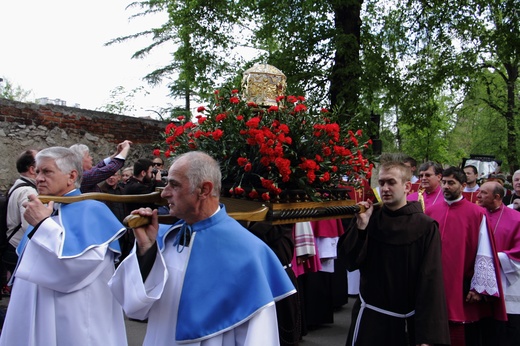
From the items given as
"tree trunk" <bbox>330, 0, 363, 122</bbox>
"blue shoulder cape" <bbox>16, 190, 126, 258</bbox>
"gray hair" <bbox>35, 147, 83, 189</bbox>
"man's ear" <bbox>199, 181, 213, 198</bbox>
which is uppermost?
"tree trunk" <bbox>330, 0, 363, 122</bbox>

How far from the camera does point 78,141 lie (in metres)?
9.91

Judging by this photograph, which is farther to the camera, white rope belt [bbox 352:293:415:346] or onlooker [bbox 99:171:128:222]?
onlooker [bbox 99:171:128:222]

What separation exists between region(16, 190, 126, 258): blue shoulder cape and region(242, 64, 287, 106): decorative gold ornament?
1783 millimetres

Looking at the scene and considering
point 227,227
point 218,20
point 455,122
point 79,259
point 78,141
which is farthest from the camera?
point 455,122

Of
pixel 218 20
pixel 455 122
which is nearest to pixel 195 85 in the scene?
pixel 218 20

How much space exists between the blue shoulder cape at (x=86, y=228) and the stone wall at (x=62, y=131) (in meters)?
5.70

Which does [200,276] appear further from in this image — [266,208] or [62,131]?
[62,131]

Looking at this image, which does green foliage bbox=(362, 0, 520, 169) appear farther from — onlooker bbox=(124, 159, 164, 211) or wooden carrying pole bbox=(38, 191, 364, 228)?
wooden carrying pole bbox=(38, 191, 364, 228)

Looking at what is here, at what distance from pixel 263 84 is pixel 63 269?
8.36ft

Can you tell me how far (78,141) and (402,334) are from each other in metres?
7.93

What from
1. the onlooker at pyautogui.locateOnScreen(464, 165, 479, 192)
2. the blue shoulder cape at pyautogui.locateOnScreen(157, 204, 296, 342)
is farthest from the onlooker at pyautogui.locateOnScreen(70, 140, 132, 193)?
the onlooker at pyautogui.locateOnScreen(464, 165, 479, 192)

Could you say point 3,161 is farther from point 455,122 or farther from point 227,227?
point 455,122

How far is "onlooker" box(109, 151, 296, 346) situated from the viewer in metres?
2.38

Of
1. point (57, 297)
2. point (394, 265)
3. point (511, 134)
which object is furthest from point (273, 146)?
point (511, 134)
